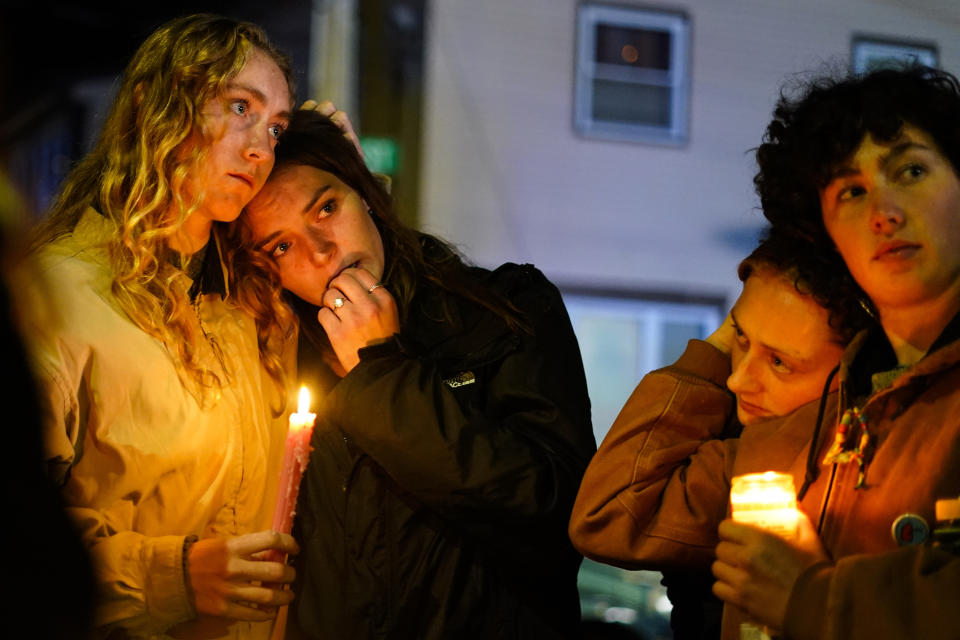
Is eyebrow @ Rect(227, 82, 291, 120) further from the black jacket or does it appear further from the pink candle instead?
the pink candle

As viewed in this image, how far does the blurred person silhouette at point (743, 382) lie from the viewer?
240cm

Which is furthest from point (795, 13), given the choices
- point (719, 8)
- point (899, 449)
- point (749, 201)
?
point (899, 449)

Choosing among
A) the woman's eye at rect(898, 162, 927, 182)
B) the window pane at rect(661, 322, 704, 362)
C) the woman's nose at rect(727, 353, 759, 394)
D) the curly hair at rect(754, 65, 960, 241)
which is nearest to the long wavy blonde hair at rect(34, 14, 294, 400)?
the woman's nose at rect(727, 353, 759, 394)

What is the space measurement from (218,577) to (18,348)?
4.45ft

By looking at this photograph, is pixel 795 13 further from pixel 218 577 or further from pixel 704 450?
pixel 218 577

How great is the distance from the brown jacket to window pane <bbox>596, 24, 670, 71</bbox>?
Answer: 24.0ft

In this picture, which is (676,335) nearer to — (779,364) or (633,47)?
(633,47)

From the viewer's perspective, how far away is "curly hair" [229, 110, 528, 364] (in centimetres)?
297

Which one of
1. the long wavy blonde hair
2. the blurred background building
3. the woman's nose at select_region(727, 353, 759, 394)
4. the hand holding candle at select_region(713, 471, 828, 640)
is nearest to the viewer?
the hand holding candle at select_region(713, 471, 828, 640)

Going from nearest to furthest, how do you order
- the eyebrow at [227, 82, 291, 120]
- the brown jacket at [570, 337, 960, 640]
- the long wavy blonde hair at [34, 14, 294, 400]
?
the brown jacket at [570, 337, 960, 640] → the long wavy blonde hair at [34, 14, 294, 400] → the eyebrow at [227, 82, 291, 120]

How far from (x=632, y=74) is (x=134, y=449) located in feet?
25.8

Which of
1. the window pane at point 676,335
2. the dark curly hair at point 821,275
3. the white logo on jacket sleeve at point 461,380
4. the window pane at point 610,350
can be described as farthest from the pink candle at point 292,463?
the window pane at point 676,335

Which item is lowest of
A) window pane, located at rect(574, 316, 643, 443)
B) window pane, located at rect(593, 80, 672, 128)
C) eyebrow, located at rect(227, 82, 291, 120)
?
window pane, located at rect(574, 316, 643, 443)

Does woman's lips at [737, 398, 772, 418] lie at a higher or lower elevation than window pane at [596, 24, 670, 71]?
lower
